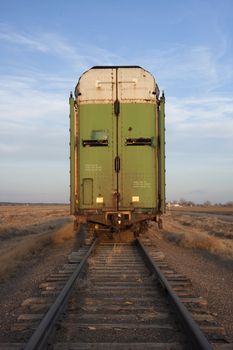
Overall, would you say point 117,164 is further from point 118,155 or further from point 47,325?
point 47,325

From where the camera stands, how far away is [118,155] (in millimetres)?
13984

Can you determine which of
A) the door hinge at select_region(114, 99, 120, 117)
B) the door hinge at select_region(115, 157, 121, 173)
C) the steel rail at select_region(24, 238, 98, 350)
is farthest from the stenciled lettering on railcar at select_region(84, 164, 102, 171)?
the steel rail at select_region(24, 238, 98, 350)

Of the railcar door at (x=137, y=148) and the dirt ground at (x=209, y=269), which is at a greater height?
the railcar door at (x=137, y=148)

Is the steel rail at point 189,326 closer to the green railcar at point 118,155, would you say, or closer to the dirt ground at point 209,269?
the dirt ground at point 209,269

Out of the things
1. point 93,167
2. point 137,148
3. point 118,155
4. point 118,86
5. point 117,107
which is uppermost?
point 118,86

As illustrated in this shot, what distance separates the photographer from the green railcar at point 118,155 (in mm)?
13945

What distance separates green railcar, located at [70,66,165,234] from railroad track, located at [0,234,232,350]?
4.53 meters

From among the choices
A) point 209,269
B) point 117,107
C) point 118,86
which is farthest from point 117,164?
point 209,269

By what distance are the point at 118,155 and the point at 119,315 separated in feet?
27.1

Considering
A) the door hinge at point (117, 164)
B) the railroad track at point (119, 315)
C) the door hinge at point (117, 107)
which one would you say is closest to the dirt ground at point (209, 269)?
the railroad track at point (119, 315)

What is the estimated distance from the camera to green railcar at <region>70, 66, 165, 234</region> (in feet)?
45.8

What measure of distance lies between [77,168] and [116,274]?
5.26 metres

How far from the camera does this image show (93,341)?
16.8 ft

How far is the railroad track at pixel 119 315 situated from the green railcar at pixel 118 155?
178 inches
